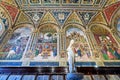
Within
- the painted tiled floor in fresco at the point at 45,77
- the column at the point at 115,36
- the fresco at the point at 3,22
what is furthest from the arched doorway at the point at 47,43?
the column at the point at 115,36

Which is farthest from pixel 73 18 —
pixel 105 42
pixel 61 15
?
pixel 105 42

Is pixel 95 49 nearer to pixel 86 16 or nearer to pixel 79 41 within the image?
pixel 79 41

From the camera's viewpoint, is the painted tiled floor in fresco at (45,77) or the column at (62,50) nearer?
the painted tiled floor in fresco at (45,77)

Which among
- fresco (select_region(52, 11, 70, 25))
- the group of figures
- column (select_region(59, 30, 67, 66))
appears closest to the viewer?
column (select_region(59, 30, 67, 66))

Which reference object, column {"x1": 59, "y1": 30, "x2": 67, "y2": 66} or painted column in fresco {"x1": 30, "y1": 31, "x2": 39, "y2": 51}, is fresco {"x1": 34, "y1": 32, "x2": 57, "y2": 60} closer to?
painted column in fresco {"x1": 30, "y1": 31, "x2": 39, "y2": 51}

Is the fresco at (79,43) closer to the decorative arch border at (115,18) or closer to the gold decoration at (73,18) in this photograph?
the gold decoration at (73,18)

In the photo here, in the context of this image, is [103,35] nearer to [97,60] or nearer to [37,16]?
[97,60]

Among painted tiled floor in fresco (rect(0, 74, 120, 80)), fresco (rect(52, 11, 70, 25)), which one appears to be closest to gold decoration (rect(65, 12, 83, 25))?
fresco (rect(52, 11, 70, 25))

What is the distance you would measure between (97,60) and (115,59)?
3.20ft

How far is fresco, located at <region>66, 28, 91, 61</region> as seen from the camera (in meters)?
9.50

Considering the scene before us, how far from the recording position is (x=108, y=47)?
33.8 feet

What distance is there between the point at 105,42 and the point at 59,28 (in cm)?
313

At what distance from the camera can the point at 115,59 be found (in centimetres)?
924

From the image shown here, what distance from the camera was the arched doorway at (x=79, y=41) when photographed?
31.1ft
